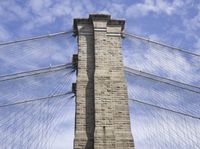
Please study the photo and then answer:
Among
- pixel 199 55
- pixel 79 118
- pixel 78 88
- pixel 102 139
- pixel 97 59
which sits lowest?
pixel 102 139

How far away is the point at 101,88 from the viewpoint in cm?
887

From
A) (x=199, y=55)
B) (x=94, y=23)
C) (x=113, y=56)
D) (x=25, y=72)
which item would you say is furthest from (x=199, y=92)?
(x=25, y=72)

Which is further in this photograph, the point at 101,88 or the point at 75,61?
the point at 75,61

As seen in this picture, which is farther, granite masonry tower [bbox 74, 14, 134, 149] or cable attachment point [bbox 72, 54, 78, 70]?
cable attachment point [bbox 72, 54, 78, 70]

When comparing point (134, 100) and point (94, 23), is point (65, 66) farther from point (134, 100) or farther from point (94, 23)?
point (134, 100)

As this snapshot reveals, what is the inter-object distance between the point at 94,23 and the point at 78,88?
208cm

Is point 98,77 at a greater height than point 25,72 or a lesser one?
lesser

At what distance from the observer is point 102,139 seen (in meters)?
8.07

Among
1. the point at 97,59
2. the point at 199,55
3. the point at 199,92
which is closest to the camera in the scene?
the point at 97,59

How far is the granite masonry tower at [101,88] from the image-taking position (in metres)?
8.20

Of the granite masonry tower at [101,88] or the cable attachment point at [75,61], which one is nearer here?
the granite masonry tower at [101,88]

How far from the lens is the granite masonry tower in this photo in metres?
8.20

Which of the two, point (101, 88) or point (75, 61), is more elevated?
point (75, 61)

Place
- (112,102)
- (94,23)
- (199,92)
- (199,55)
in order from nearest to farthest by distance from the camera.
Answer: (112,102), (94,23), (199,92), (199,55)
